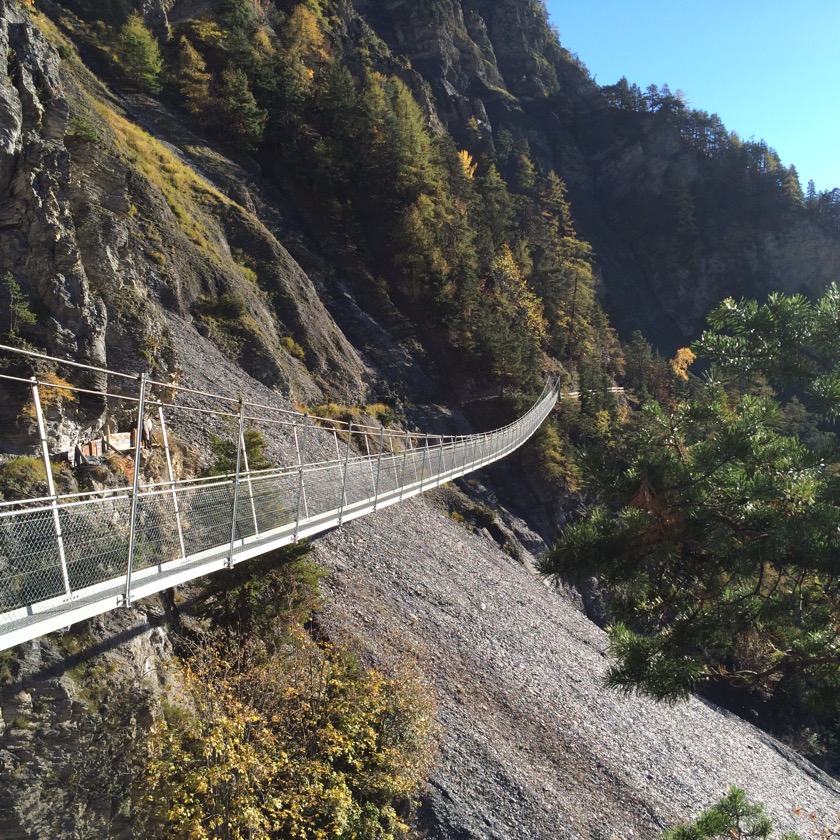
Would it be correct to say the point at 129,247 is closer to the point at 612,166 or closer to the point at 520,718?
the point at 520,718

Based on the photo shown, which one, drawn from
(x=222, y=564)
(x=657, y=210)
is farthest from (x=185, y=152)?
(x=657, y=210)

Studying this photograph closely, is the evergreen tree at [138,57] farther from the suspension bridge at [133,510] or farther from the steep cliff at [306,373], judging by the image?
the suspension bridge at [133,510]

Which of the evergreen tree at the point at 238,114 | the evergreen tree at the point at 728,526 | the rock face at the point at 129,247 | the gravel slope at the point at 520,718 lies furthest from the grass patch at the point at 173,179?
the evergreen tree at the point at 728,526

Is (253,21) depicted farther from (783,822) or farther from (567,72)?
(567,72)

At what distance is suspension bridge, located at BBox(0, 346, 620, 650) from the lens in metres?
4.21

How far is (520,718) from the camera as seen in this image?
1249cm

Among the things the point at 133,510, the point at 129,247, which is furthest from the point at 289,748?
the point at 129,247

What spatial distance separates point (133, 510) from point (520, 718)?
10.2 meters

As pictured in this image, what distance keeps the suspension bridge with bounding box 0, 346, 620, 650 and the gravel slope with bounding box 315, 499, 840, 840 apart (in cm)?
282

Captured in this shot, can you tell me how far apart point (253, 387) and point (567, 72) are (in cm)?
7990

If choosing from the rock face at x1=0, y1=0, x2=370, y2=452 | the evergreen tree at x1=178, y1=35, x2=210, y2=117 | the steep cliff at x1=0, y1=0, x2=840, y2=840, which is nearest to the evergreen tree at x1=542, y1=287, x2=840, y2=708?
the steep cliff at x1=0, y1=0, x2=840, y2=840

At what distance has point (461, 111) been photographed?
6153 cm

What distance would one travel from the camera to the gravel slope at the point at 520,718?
10.4m

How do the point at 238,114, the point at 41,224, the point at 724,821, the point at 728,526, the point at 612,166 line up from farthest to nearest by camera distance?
the point at 612,166 < the point at 238,114 < the point at 41,224 < the point at 724,821 < the point at 728,526
